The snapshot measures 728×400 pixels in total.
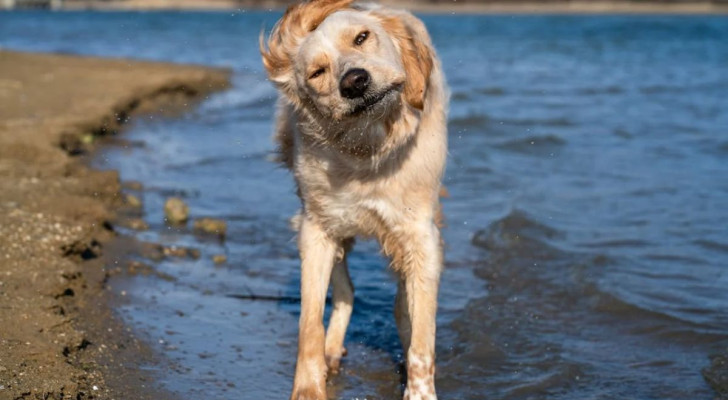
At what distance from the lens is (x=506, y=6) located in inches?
3578

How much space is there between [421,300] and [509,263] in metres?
2.78

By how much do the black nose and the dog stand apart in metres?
0.12

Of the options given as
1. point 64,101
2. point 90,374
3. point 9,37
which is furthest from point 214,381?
point 9,37

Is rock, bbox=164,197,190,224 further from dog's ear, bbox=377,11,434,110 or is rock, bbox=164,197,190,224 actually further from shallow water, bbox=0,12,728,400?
dog's ear, bbox=377,11,434,110

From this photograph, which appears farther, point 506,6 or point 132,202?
point 506,6

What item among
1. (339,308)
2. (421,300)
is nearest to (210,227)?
(339,308)

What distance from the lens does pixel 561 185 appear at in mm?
9648

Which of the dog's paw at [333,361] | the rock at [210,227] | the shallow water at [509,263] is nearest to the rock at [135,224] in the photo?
the shallow water at [509,263]

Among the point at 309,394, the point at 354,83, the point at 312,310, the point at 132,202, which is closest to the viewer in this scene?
the point at 354,83

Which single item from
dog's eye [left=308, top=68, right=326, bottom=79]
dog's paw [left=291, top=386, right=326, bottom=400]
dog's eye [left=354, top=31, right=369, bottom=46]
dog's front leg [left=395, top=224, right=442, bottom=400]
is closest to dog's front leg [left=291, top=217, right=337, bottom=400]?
dog's paw [left=291, top=386, right=326, bottom=400]

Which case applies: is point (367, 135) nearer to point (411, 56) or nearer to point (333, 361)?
point (411, 56)

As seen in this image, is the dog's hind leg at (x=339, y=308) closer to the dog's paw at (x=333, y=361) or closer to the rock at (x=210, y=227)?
the dog's paw at (x=333, y=361)

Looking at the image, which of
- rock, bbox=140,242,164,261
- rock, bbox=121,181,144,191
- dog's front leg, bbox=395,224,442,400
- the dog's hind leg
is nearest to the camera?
dog's front leg, bbox=395,224,442,400

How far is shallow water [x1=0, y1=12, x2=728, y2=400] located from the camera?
506 centimetres
